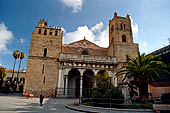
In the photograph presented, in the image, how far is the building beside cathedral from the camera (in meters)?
20.7

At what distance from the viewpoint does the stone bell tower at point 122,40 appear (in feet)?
80.8

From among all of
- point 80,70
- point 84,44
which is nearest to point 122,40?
point 84,44

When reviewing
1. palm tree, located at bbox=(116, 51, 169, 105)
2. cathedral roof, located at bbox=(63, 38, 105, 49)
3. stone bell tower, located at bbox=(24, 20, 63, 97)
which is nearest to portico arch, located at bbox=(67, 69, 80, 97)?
stone bell tower, located at bbox=(24, 20, 63, 97)

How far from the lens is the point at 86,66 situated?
72.8ft

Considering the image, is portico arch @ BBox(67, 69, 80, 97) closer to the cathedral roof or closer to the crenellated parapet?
the cathedral roof

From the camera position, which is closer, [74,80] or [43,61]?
[43,61]

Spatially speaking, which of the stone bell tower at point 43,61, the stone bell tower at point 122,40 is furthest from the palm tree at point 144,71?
the stone bell tower at point 43,61

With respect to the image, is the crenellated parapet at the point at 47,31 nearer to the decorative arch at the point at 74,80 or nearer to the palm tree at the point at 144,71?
the decorative arch at the point at 74,80

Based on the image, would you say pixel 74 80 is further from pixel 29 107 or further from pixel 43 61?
pixel 29 107

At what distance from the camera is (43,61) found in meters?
22.0

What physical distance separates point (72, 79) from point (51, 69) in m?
4.50

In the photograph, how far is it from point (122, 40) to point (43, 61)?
17519 millimetres

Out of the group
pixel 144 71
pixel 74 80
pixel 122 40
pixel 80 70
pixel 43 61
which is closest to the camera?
pixel 144 71

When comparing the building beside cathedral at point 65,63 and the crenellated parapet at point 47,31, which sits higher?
the crenellated parapet at point 47,31
